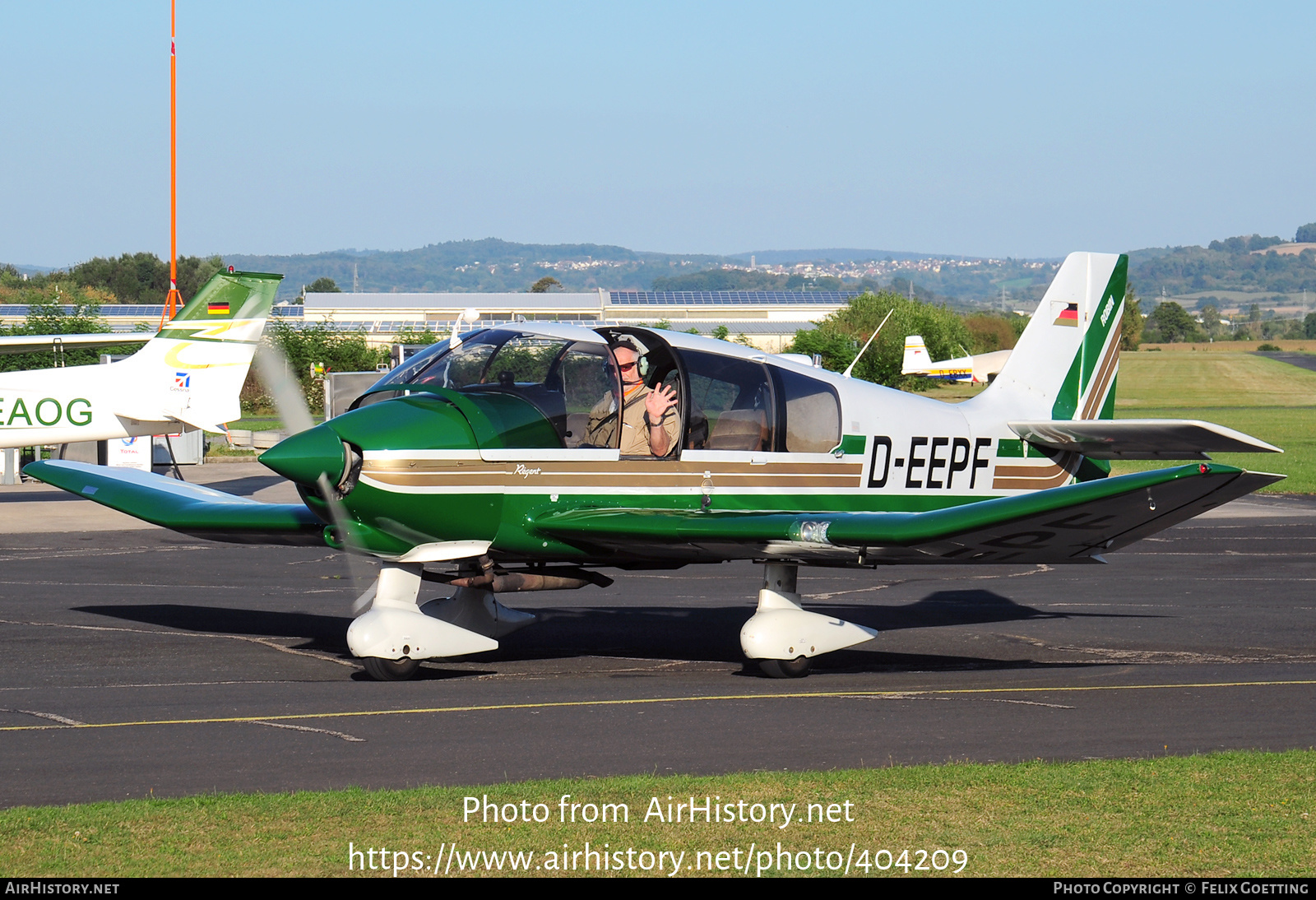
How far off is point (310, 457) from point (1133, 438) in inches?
279

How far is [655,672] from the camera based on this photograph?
10.8 metres

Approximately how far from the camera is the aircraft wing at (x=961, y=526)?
28.6 ft

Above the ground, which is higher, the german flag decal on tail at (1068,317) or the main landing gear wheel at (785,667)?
the german flag decal on tail at (1068,317)

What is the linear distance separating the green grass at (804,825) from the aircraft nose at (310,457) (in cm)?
301

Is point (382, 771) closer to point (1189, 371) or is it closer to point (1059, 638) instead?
point (1059, 638)

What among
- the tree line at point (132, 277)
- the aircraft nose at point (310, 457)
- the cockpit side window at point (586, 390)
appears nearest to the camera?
the aircraft nose at point (310, 457)

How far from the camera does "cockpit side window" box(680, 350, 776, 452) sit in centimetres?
1084

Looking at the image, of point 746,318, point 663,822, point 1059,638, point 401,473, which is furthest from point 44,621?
point 746,318

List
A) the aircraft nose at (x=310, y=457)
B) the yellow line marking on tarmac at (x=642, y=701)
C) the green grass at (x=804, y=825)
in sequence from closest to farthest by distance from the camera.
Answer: the green grass at (x=804, y=825) → the yellow line marking on tarmac at (x=642, y=701) → the aircraft nose at (x=310, y=457)

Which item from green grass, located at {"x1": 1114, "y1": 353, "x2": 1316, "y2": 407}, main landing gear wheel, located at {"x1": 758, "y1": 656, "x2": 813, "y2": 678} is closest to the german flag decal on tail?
main landing gear wheel, located at {"x1": 758, "y1": 656, "x2": 813, "y2": 678}

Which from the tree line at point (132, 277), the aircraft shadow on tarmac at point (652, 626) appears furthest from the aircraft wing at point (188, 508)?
the tree line at point (132, 277)

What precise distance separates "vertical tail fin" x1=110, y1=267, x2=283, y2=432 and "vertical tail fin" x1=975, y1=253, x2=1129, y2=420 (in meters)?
14.6

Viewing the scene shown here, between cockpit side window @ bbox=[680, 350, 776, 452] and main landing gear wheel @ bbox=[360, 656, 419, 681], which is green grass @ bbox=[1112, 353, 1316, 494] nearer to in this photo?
cockpit side window @ bbox=[680, 350, 776, 452]

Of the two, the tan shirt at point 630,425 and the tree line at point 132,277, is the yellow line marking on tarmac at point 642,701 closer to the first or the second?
the tan shirt at point 630,425
